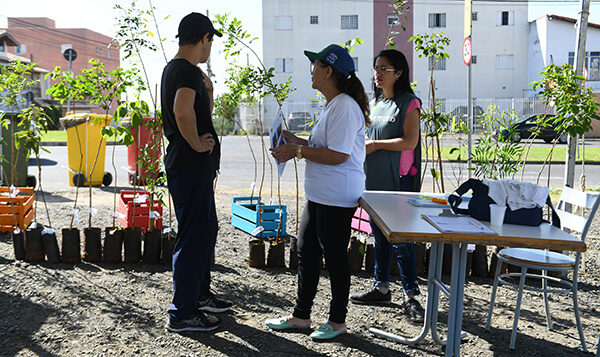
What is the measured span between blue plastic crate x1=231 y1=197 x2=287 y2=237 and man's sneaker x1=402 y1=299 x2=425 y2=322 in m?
1.83

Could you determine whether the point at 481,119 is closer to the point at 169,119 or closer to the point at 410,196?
the point at 410,196

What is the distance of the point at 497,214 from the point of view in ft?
8.53

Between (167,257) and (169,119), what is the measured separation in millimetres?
1830

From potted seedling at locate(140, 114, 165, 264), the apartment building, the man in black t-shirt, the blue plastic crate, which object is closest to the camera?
the man in black t-shirt

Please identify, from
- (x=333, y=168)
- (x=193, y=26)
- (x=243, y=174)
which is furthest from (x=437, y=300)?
(x=243, y=174)

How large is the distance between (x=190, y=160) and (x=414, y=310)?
5.72 feet

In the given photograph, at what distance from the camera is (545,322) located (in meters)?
3.70

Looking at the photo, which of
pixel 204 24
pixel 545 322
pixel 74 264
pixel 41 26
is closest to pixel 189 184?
pixel 204 24

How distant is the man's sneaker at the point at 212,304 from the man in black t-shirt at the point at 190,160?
214mm

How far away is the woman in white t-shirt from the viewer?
301 centimetres

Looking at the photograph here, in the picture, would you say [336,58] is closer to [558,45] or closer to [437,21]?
[558,45]

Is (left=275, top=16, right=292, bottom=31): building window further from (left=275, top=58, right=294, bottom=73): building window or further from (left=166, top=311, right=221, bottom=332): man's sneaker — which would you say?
(left=166, top=311, right=221, bottom=332): man's sneaker

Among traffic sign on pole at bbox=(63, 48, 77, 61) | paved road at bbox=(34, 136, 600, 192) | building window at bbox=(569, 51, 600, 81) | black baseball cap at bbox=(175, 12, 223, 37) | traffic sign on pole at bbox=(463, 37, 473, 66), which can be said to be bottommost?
paved road at bbox=(34, 136, 600, 192)

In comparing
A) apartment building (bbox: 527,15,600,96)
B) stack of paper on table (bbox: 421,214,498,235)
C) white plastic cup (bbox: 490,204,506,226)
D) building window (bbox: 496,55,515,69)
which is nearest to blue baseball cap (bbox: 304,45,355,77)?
stack of paper on table (bbox: 421,214,498,235)
